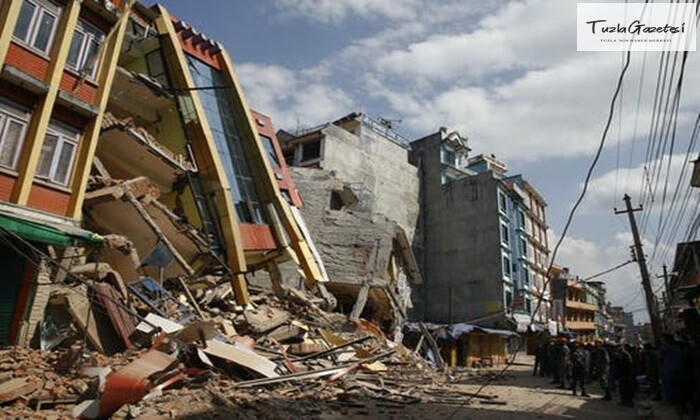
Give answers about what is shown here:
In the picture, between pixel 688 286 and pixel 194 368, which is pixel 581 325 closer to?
pixel 688 286

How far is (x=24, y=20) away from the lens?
36.7 feet

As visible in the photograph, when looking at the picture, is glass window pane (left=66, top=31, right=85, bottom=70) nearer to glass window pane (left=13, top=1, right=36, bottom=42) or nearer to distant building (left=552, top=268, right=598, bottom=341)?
glass window pane (left=13, top=1, right=36, bottom=42)

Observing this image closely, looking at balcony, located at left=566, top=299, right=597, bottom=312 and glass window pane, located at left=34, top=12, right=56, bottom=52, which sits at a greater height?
glass window pane, located at left=34, top=12, right=56, bottom=52

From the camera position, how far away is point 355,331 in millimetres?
20250

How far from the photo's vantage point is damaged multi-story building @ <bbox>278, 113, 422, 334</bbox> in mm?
29172

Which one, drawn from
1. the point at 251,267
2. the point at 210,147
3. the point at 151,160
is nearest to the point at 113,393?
the point at 151,160

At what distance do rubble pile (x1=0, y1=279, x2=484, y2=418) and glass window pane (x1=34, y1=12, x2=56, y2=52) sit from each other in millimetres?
6400

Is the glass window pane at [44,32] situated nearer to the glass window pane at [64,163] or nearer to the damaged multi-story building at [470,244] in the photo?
the glass window pane at [64,163]

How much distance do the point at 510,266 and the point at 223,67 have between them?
123 ft

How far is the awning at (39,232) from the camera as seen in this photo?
8828 millimetres

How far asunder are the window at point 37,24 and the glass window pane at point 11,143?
2.19 metres

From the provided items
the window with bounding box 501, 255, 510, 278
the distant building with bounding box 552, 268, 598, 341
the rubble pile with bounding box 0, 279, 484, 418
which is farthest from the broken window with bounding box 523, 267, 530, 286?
the rubble pile with bounding box 0, 279, 484, 418

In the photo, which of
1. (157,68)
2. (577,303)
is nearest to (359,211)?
(157,68)

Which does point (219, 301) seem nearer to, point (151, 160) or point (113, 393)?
point (151, 160)
